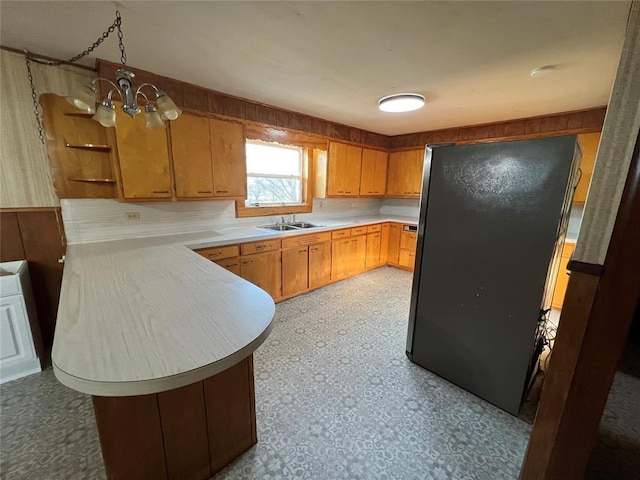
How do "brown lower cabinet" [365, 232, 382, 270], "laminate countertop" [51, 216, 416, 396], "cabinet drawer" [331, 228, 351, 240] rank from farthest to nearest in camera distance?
"brown lower cabinet" [365, 232, 382, 270] < "cabinet drawer" [331, 228, 351, 240] < "laminate countertop" [51, 216, 416, 396]

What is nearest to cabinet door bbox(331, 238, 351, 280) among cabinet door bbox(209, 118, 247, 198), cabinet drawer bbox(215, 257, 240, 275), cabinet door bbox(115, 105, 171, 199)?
cabinet drawer bbox(215, 257, 240, 275)

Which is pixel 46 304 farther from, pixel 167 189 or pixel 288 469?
pixel 288 469

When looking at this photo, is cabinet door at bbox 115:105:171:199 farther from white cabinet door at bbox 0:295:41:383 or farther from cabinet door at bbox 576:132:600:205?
cabinet door at bbox 576:132:600:205

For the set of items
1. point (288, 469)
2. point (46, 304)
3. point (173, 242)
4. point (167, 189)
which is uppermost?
point (167, 189)

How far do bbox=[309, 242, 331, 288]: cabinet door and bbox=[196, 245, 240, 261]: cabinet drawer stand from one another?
3.66 ft

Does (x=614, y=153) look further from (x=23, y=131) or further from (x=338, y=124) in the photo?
(x=23, y=131)

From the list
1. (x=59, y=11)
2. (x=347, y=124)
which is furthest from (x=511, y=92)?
(x=59, y=11)

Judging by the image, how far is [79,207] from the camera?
2.27m

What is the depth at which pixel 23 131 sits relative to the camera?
1986mm

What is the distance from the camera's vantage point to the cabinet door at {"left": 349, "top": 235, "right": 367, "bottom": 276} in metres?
4.20

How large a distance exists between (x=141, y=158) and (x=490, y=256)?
2928mm

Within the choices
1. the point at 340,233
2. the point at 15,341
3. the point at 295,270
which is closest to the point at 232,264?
the point at 295,270

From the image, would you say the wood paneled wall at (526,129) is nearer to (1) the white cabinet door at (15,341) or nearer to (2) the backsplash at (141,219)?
(2) the backsplash at (141,219)

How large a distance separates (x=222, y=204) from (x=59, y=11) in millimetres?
1925
